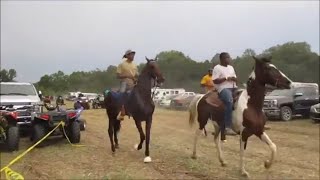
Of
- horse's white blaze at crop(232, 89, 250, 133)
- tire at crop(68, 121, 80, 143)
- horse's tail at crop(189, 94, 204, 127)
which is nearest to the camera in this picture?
horse's white blaze at crop(232, 89, 250, 133)

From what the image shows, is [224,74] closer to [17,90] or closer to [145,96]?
[145,96]

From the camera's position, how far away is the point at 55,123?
15.3 metres

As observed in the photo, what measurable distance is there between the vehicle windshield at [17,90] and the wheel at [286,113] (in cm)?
1415

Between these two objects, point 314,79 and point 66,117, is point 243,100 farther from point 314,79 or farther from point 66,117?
point 314,79

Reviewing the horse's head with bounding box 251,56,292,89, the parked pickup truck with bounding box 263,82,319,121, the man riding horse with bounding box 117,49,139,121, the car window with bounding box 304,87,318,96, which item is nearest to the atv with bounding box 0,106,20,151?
the man riding horse with bounding box 117,49,139,121

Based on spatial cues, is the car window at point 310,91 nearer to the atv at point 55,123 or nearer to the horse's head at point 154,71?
the atv at point 55,123

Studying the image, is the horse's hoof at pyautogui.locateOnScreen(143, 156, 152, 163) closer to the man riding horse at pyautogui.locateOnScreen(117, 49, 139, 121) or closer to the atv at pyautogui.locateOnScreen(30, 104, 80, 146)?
the man riding horse at pyautogui.locateOnScreen(117, 49, 139, 121)

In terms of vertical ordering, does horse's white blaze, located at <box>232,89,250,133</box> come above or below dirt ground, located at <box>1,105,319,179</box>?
above

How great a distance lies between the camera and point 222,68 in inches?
429

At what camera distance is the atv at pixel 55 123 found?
1509cm

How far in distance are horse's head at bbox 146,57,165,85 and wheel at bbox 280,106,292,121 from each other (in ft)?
53.8

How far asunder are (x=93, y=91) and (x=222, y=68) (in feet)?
178

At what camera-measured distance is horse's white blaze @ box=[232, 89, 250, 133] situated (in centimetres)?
1009

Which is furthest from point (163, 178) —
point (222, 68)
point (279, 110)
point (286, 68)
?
point (286, 68)
